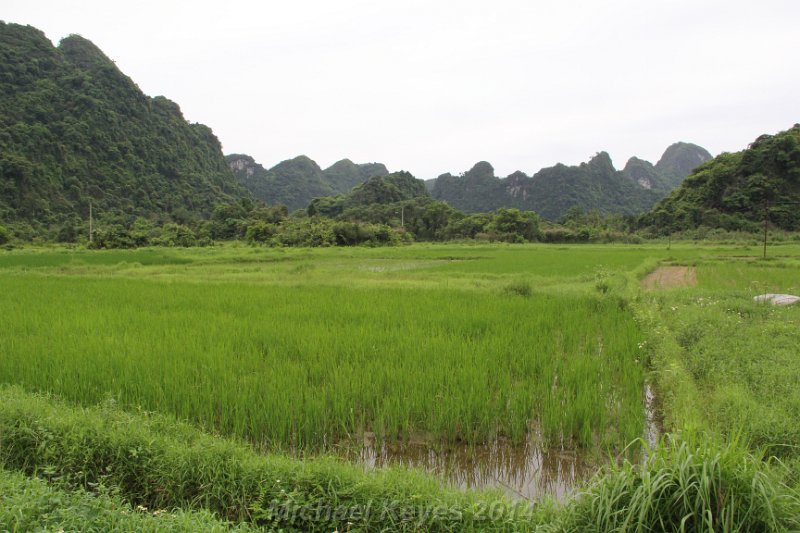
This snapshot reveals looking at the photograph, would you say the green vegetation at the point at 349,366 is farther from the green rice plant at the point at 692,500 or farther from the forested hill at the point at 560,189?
the forested hill at the point at 560,189

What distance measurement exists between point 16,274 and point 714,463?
16.1 metres

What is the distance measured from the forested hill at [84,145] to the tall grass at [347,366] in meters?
29.1

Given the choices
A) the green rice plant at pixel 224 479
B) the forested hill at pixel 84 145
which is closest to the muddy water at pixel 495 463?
the green rice plant at pixel 224 479

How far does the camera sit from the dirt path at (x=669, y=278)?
1043 cm

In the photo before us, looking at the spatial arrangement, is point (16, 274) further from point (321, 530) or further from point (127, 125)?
point (127, 125)

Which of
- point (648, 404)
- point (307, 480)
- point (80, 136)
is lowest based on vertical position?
point (648, 404)

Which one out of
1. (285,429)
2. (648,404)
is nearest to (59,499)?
(285,429)

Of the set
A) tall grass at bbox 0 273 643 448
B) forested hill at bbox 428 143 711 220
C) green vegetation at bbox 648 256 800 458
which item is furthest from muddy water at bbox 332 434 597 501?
forested hill at bbox 428 143 711 220

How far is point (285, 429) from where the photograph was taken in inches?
119

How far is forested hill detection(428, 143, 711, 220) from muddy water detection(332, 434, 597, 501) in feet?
184

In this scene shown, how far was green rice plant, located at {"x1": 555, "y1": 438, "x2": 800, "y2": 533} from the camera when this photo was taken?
1629mm

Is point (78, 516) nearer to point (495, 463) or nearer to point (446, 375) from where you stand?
point (495, 463)

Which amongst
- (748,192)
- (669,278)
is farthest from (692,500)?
(748,192)

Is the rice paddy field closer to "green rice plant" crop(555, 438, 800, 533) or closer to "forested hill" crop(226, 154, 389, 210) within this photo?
"green rice plant" crop(555, 438, 800, 533)
